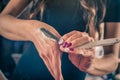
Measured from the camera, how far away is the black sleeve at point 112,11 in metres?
1.58

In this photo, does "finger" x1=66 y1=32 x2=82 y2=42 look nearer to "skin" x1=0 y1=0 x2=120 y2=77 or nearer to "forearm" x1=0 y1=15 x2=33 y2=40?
"skin" x1=0 y1=0 x2=120 y2=77

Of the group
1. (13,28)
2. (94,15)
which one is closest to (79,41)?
(94,15)

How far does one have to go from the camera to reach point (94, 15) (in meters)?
1.56

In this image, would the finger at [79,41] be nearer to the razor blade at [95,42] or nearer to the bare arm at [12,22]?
the razor blade at [95,42]

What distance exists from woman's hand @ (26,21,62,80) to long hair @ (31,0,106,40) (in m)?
0.13

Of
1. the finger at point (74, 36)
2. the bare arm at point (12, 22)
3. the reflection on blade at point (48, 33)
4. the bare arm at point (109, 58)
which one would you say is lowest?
the bare arm at point (109, 58)

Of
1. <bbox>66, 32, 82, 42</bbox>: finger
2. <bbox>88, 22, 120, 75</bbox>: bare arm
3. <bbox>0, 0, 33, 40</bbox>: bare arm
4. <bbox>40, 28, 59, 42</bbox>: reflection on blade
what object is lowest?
<bbox>88, 22, 120, 75</bbox>: bare arm

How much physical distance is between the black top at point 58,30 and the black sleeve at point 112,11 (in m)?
0.14

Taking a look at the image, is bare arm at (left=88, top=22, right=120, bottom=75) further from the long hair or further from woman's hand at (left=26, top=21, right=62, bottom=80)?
woman's hand at (left=26, top=21, right=62, bottom=80)

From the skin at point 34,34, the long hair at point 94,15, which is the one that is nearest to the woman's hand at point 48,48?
the skin at point 34,34

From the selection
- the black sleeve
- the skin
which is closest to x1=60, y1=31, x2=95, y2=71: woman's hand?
the skin

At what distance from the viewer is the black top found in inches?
59.8

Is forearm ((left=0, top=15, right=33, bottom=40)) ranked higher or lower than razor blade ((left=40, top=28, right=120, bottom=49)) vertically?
higher

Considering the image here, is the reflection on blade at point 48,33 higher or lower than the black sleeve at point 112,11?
lower
